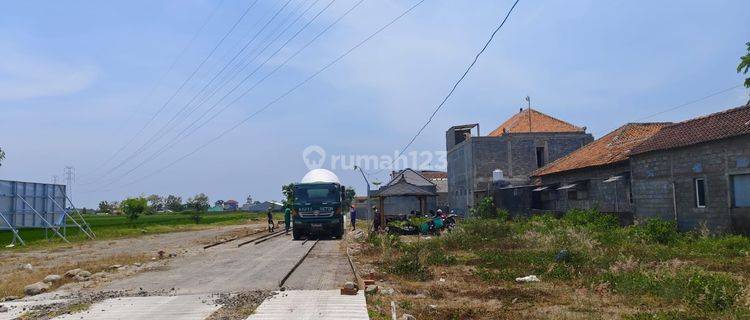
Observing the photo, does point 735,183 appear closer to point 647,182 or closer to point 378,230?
point 647,182

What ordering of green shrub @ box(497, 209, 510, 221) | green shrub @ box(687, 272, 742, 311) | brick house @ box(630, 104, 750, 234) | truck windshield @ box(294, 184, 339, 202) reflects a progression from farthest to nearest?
green shrub @ box(497, 209, 510, 221), truck windshield @ box(294, 184, 339, 202), brick house @ box(630, 104, 750, 234), green shrub @ box(687, 272, 742, 311)

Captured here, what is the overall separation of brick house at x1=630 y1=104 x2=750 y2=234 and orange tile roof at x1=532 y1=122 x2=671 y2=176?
247cm

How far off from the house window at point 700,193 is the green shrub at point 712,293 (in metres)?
10.1

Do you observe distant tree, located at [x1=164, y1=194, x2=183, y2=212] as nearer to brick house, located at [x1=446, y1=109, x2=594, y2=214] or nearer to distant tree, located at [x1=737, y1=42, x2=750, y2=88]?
brick house, located at [x1=446, y1=109, x2=594, y2=214]

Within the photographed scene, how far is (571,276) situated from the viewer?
35.7 feet

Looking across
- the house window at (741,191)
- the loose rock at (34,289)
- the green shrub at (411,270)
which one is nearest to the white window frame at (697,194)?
the house window at (741,191)

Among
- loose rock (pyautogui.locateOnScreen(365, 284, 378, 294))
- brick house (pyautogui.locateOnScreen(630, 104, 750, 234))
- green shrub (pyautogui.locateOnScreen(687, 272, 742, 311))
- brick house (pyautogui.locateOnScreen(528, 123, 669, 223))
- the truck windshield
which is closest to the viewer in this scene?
green shrub (pyautogui.locateOnScreen(687, 272, 742, 311))

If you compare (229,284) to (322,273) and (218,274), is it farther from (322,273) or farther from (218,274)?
(322,273)

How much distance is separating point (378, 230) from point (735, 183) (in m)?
15.2

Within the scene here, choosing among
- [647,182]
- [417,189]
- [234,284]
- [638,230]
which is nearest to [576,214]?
[647,182]

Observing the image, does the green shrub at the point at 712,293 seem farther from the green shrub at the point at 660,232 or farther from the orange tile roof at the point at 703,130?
the orange tile roof at the point at 703,130

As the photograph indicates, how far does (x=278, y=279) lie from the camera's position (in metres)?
12.0

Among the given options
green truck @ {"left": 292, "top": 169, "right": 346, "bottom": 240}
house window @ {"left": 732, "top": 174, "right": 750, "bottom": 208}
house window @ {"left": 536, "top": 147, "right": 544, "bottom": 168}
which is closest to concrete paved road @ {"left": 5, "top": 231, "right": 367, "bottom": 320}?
green truck @ {"left": 292, "top": 169, "right": 346, "bottom": 240}

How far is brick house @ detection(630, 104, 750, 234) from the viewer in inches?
634
